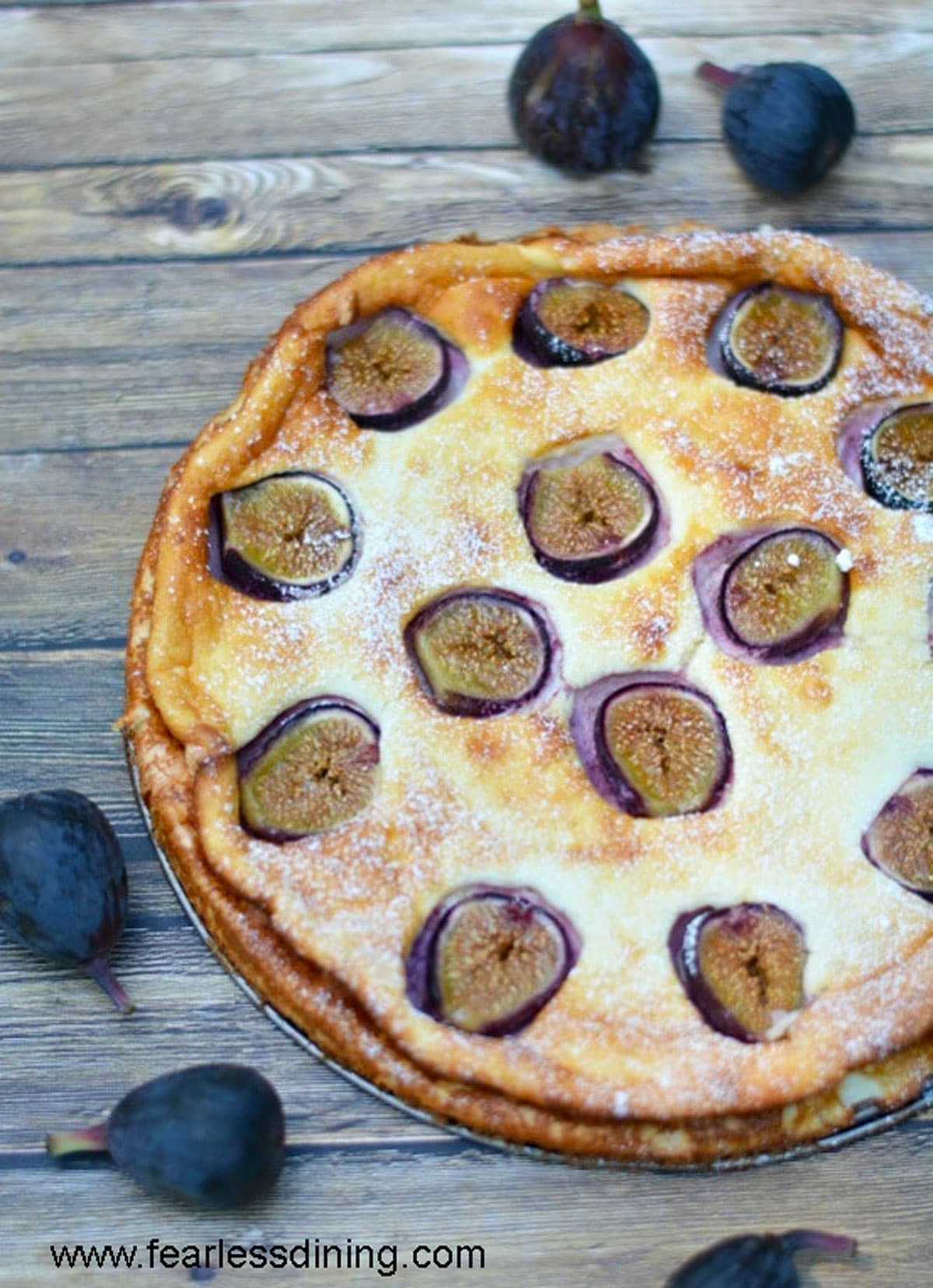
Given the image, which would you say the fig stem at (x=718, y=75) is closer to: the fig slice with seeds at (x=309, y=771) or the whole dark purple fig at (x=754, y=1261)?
the fig slice with seeds at (x=309, y=771)

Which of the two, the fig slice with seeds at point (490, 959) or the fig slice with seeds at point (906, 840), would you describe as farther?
the fig slice with seeds at point (906, 840)

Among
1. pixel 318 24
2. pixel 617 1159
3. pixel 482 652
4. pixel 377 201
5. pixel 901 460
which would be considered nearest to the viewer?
pixel 617 1159

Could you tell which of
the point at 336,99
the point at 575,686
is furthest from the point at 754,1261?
the point at 336,99

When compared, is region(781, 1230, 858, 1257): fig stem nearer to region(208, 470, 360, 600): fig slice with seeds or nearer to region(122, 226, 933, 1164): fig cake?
region(122, 226, 933, 1164): fig cake

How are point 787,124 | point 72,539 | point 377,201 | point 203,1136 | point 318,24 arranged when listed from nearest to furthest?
point 203,1136 < point 72,539 < point 787,124 < point 377,201 < point 318,24

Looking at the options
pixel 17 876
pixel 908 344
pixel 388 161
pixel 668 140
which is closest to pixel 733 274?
pixel 908 344

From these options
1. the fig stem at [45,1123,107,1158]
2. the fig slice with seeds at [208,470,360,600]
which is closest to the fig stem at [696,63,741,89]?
the fig slice with seeds at [208,470,360,600]

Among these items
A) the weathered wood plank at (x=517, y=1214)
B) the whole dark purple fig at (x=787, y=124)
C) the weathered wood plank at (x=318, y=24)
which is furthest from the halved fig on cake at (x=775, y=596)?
the weathered wood plank at (x=318, y=24)

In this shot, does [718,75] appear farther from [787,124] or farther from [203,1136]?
[203,1136]
